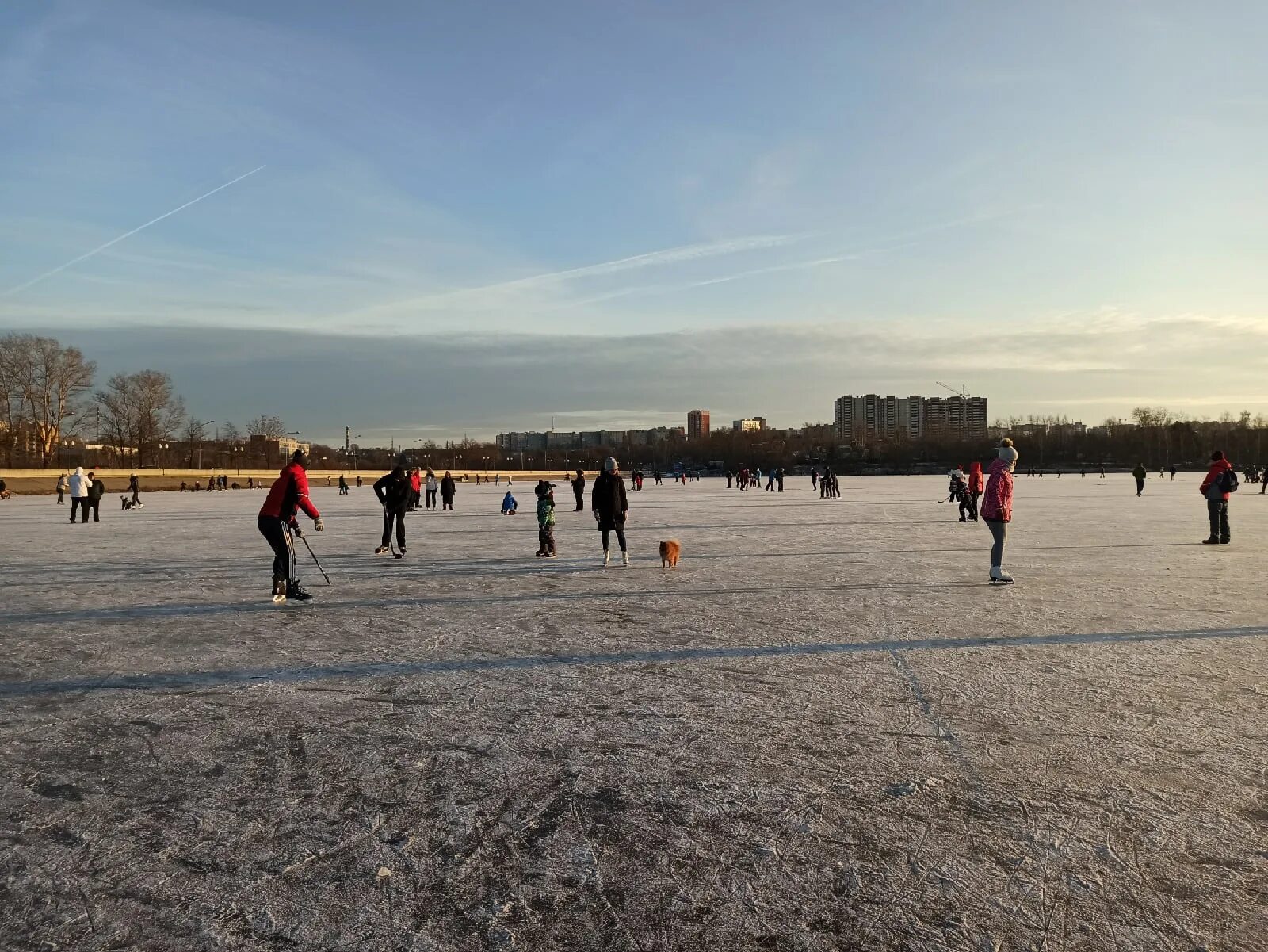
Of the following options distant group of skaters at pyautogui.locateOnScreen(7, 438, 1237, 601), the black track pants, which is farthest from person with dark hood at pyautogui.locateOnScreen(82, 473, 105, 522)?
the black track pants

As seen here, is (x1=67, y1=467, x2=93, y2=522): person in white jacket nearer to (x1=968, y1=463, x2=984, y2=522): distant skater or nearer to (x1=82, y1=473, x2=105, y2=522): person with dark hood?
(x1=82, y1=473, x2=105, y2=522): person with dark hood

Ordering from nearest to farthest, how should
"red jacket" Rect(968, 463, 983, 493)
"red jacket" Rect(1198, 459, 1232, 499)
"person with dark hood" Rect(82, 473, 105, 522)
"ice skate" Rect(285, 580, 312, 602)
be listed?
"ice skate" Rect(285, 580, 312, 602), "red jacket" Rect(1198, 459, 1232, 499), "red jacket" Rect(968, 463, 983, 493), "person with dark hood" Rect(82, 473, 105, 522)

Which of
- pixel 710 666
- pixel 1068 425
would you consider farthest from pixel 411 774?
pixel 1068 425

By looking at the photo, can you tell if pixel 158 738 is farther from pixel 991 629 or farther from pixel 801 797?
pixel 991 629

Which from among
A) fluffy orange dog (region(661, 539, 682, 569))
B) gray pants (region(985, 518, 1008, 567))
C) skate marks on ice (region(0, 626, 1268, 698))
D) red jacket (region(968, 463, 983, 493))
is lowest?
skate marks on ice (region(0, 626, 1268, 698))

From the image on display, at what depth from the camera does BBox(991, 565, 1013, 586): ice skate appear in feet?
31.6

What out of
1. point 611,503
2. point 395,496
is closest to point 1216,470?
point 611,503

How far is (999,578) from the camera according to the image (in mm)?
9656

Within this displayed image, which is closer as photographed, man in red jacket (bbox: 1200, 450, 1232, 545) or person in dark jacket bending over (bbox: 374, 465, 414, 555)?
person in dark jacket bending over (bbox: 374, 465, 414, 555)

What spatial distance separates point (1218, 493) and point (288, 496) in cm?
1398

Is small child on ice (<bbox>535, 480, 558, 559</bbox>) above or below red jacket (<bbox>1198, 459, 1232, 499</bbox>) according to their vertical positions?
below

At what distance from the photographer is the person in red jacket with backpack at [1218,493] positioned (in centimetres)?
1379

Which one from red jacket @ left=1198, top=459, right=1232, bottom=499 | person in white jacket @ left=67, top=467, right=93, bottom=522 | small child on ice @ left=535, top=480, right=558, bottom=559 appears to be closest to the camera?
small child on ice @ left=535, top=480, right=558, bottom=559

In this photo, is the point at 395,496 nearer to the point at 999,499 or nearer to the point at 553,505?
the point at 553,505
